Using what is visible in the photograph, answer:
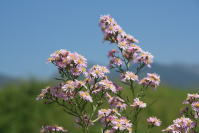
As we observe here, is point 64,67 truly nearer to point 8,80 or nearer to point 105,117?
point 105,117

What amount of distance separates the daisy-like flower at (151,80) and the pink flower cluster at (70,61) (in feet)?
3.71

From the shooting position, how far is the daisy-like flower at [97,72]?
4.98 meters

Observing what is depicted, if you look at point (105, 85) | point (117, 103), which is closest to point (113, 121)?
point (105, 85)

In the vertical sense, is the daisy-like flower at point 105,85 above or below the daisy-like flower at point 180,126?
above

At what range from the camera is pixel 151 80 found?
5.73 m

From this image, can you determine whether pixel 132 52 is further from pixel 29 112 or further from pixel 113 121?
pixel 29 112

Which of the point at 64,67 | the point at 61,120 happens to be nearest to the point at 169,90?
the point at 61,120

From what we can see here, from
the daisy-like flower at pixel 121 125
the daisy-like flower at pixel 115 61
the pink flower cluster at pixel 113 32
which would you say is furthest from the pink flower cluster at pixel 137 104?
the pink flower cluster at pixel 113 32

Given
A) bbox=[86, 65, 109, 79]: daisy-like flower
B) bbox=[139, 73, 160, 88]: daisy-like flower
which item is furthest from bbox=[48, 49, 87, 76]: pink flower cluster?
bbox=[139, 73, 160, 88]: daisy-like flower

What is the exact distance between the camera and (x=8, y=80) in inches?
534

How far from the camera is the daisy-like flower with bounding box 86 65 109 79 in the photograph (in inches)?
196

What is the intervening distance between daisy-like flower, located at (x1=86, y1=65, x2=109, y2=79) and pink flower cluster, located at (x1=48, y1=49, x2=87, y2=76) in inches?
3.8

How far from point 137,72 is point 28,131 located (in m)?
6.54

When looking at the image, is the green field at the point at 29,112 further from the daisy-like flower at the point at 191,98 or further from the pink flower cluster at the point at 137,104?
the pink flower cluster at the point at 137,104
